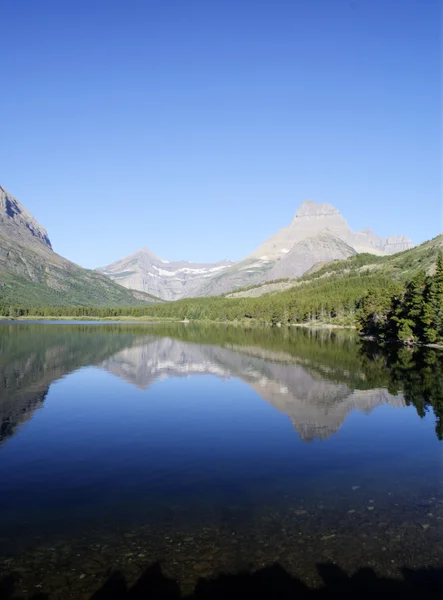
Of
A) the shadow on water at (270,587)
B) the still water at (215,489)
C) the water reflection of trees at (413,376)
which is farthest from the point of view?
the water reflection of trees at (413,376)

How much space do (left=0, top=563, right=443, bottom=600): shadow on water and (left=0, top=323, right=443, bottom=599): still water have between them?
0.06 meters

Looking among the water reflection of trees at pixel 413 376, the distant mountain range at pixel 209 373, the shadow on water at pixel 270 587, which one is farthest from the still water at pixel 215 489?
the water reflection of trees at pixel 413 376

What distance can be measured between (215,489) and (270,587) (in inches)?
338

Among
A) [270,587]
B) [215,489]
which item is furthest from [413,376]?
[270,587]

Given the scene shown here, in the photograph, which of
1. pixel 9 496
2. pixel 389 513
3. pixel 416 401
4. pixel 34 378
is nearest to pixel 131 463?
pixel 9 496

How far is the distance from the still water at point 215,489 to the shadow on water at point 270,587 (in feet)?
0.21

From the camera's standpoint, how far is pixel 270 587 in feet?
49.3

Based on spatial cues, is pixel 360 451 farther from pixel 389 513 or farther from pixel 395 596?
pixel 395 596

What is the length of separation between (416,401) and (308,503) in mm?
29760

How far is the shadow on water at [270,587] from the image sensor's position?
47.6ft

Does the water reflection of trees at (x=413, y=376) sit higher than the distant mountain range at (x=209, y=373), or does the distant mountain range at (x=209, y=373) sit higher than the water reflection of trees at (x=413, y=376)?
the water reflection of trees at (x=413, y=376)

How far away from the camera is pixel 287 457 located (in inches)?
1151

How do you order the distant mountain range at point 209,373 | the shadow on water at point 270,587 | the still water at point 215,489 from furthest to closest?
the distant mountain range at point 209,373 < the still water at point 215,489 < the shadow on water at point 270,587

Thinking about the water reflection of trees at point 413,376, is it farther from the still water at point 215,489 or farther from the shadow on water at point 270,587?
the shadow on water at point 270,587
